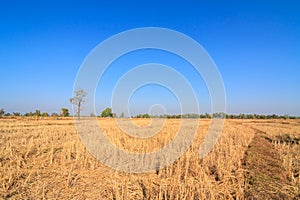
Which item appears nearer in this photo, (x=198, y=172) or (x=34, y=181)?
(x=34, y=181)

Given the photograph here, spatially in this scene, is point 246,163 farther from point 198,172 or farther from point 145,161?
point 145,161

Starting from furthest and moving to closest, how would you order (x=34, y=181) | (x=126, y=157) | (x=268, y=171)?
(x=126, y=157) → (x=268, y=171) → (x=34, y=181)

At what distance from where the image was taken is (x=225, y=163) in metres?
5.29

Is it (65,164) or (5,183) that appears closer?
(5,183)

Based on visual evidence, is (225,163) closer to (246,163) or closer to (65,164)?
(246,163)

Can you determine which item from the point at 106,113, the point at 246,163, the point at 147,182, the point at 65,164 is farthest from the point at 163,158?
the point at 106,113

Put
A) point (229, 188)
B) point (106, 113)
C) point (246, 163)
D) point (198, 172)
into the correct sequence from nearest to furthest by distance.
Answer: point (229, 188) < point (198, 172) < point (246, 163) < point (106, 113)

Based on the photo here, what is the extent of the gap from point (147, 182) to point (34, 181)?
242 centimetres

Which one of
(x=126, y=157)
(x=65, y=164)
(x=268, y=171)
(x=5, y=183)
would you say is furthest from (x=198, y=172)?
(x=5, y=183)

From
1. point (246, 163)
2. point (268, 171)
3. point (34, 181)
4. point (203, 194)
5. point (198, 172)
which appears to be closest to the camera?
point (203, 194)

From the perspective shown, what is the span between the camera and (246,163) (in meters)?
5.70

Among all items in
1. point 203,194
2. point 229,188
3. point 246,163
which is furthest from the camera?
point 246,163

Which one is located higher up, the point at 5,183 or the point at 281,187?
the point at 5,183

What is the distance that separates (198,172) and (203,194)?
1353 mm
